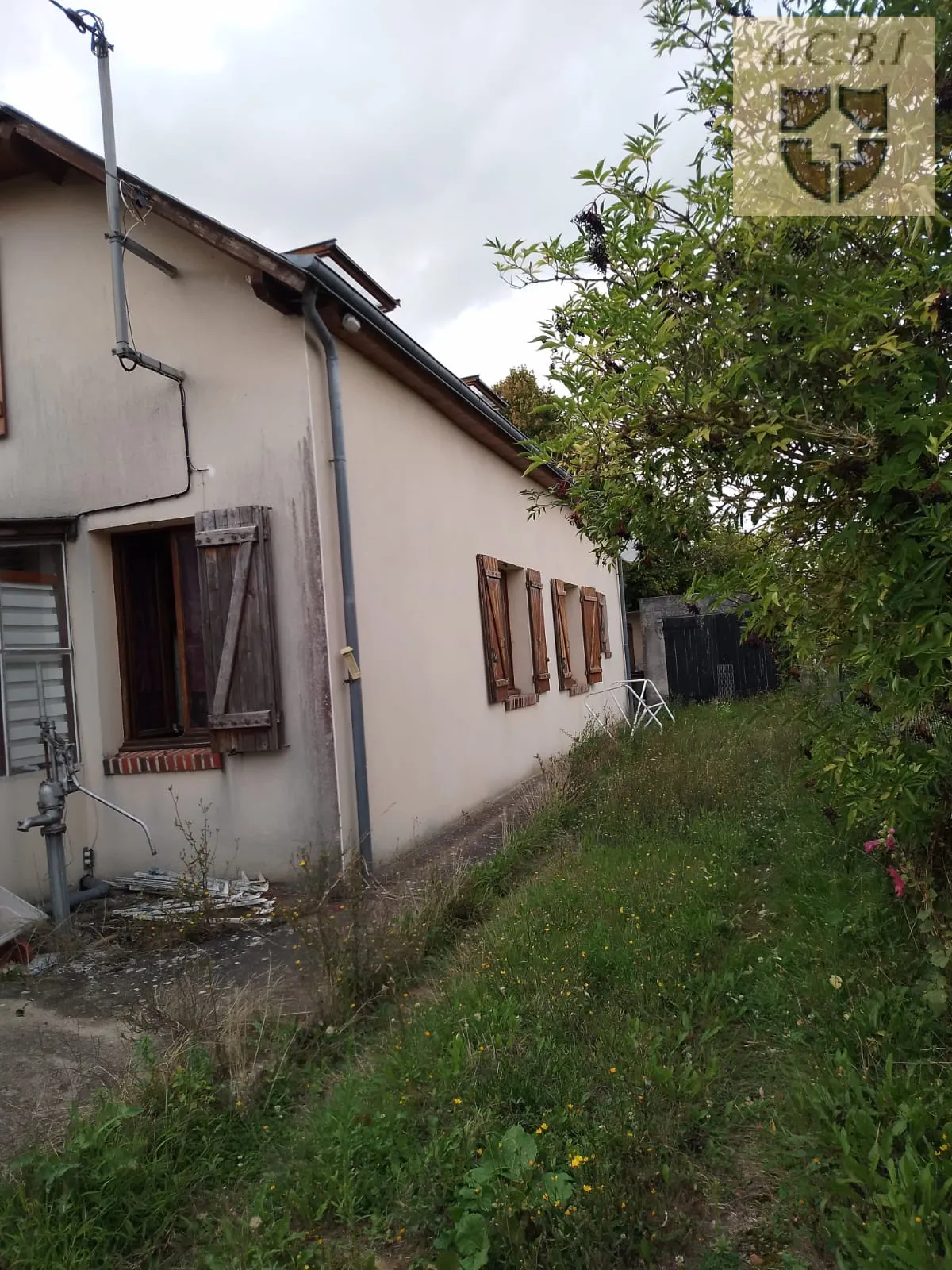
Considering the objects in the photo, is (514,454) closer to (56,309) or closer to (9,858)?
(56,309)

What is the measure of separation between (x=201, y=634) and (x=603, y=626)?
909 centimetres

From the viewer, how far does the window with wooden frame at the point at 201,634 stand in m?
5.91

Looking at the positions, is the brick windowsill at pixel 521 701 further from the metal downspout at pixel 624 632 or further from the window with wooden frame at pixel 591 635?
the metal downspout at pixel 624 632

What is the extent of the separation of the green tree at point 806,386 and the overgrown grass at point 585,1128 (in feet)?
2.69

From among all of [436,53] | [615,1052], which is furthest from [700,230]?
[436,53]

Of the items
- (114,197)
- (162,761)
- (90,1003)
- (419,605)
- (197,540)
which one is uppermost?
(114,197)

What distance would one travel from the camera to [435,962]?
13.8 ft

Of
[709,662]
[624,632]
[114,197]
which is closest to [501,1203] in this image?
[114,197]

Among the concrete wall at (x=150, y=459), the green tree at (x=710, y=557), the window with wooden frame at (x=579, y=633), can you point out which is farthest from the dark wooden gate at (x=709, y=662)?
the green tree at (x=710, y=557)

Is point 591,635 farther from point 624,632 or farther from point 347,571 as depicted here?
point 347,571

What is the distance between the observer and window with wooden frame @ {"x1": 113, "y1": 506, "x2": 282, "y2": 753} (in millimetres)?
5906

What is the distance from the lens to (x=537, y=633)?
1087cm

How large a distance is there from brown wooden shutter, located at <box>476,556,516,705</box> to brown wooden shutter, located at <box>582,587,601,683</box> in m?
3.69

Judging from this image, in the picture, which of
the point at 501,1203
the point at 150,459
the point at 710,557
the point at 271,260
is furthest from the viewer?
the point at 150,459
